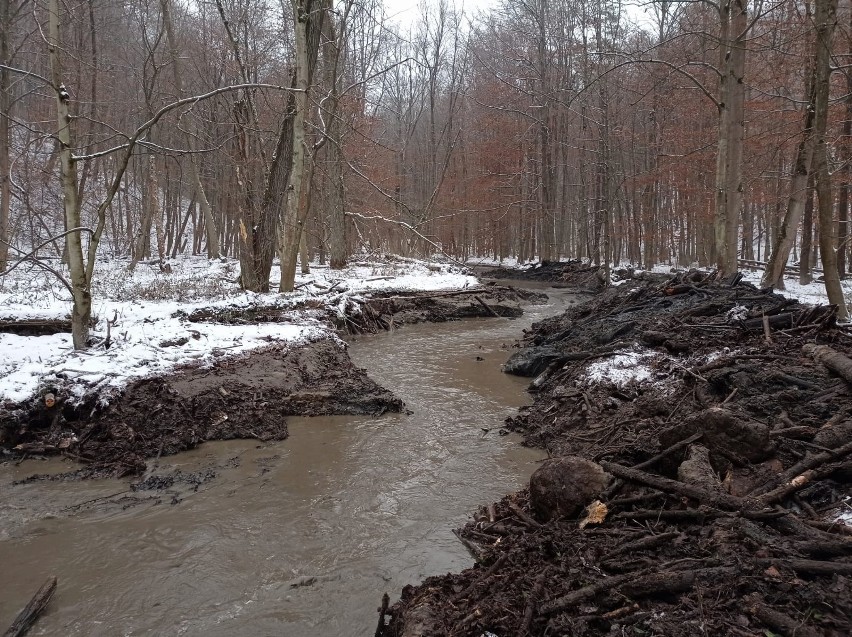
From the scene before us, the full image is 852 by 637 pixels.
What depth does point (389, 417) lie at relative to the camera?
24.0ft

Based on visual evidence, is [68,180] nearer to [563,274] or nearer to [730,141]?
[730,141]

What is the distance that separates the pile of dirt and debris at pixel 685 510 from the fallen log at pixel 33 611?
7.46 feet

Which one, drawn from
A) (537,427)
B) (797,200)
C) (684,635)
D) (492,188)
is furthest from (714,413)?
(492,188)

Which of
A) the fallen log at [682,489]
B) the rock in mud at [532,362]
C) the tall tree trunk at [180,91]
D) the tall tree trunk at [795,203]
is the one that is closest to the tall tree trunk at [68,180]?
the fallen log at [682,489]

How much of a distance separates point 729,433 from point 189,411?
231 inches

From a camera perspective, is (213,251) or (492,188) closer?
(213,251)

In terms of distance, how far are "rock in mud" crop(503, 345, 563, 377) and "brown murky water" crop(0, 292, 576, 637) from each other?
2593 millimetres

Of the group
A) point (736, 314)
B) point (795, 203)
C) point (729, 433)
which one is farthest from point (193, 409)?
point (795, 203)

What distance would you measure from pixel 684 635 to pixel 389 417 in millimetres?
5271

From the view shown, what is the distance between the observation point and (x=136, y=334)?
305 inches

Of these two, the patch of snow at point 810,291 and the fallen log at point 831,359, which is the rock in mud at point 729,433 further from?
the patch of snow at point 810,291

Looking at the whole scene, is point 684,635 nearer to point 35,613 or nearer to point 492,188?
point 35,613

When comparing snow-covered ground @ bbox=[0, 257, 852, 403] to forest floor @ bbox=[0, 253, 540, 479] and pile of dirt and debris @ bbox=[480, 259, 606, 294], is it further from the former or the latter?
pile of dirt and debris @ bbox=[480, 259, 606, 294]

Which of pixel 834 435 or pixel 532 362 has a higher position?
pixel 834 435
